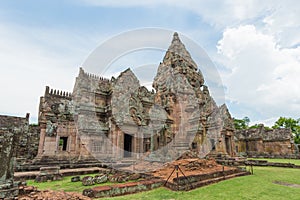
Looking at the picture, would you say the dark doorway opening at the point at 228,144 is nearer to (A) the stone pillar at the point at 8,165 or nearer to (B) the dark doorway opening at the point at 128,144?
(B) the dark doorway opening at the point at 128,144

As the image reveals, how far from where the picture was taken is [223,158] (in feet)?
48.0

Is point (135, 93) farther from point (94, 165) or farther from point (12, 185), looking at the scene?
point (12, 185)

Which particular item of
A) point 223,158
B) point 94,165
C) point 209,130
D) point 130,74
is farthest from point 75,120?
point 223,158

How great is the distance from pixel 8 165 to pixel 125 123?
35.9 ft

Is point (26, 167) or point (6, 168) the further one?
point (26, 167)

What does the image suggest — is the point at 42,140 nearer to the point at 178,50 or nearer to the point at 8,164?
the point at 8,164

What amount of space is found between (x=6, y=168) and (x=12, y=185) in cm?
49

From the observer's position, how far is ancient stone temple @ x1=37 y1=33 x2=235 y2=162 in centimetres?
1384

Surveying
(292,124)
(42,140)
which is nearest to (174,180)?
(42,140)

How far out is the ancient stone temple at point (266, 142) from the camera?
86.1 ft

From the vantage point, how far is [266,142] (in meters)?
28.2

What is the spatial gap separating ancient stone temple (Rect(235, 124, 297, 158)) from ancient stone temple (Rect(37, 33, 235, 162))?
15.2 meters

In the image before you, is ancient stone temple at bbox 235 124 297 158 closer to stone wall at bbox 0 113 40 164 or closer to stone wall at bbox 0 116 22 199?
stone wall at bbox 0 113 40 164

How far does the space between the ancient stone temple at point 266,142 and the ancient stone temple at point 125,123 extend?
15215 mm
